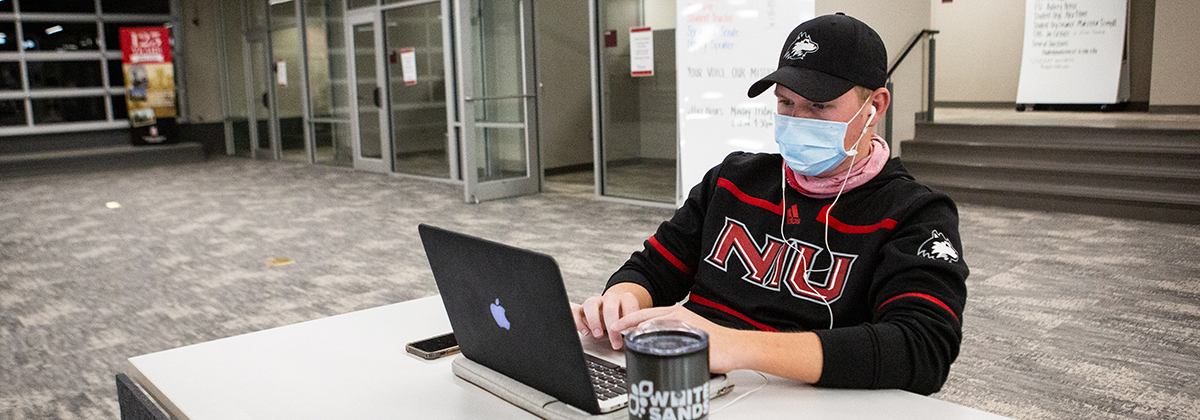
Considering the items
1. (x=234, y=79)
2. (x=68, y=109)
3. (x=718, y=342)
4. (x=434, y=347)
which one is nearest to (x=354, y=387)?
(x=434, y=347)

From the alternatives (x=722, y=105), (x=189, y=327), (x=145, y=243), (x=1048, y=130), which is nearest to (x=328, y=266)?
(x=189, y=327)

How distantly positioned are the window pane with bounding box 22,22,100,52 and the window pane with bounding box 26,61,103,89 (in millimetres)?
208

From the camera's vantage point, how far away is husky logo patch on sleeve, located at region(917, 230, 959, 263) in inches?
50.4

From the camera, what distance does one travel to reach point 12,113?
11.5m

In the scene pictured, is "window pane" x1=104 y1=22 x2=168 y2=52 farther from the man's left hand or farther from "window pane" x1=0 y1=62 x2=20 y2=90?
the man's left hand

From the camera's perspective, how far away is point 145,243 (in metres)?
5.82

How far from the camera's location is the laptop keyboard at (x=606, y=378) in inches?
43.0

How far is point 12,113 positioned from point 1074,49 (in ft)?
42.4

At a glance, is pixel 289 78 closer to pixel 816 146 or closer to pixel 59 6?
pixel 59 6

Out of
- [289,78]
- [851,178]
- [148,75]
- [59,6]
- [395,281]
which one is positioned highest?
[59,6]

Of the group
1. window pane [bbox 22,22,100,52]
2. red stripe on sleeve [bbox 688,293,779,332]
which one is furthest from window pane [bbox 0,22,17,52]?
red stripe on sleeve [bbox 688,293,779,332]

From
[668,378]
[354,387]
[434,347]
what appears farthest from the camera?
[434,347]

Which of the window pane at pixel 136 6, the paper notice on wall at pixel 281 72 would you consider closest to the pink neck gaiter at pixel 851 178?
the paper notice on wall at pixel 281 72

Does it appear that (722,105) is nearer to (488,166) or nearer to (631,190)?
(631,190)
